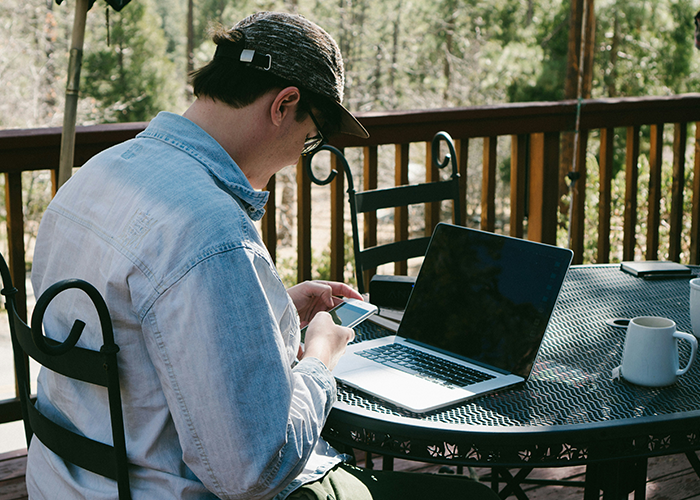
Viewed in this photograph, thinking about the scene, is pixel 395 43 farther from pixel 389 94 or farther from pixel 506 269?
pixel 506 269

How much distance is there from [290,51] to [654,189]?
3247 mm

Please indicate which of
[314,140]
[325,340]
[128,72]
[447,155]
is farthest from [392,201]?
[128,72]

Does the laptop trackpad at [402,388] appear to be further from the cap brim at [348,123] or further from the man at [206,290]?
the cap brim at [348,123]

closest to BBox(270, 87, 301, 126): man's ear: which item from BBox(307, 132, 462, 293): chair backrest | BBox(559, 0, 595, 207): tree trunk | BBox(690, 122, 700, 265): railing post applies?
BBox(307, 132, 462, 293): chair backrest

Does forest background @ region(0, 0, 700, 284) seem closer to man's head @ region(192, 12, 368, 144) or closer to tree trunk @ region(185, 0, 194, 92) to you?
tree trunk @ region(185, 0, 194, 92)

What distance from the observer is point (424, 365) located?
4.67 ft

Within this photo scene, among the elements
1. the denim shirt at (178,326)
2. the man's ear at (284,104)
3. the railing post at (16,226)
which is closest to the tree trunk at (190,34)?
the railing post at (16,226)

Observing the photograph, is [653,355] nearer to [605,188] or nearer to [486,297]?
[486,297]

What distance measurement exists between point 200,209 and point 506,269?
75cm

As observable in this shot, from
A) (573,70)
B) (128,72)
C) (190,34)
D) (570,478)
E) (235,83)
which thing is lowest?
(570,478)

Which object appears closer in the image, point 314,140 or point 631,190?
point 314,140

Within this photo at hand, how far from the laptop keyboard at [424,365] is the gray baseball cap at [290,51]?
0.54 metres

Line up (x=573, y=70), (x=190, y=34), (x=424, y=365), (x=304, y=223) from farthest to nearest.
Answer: (x=190, y=34)
(x=573, y=70)
(x=304, y=223)
(x=424, y=365)

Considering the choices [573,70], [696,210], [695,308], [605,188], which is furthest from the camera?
[573,70]
